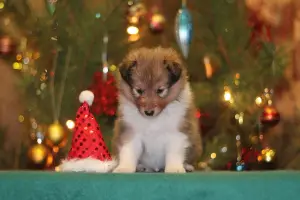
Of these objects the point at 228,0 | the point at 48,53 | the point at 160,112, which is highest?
the point at 228,0

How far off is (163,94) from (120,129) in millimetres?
154

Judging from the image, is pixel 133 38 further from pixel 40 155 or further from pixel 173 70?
pixel 173 70

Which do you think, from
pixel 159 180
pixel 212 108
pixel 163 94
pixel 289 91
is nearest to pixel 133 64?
pixel 163 94

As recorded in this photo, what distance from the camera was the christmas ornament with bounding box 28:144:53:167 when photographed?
96.6 inches

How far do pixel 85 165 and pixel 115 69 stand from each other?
1.35 meters

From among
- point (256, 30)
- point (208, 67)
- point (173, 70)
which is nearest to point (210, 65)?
point (208, 67)

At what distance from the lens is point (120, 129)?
1.60 m

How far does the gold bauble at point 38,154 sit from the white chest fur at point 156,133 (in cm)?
96

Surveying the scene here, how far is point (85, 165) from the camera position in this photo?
1346 millimetres

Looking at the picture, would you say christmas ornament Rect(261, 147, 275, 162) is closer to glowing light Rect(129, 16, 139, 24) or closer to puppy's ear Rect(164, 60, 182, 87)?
glowing light Rect(129, 16, 139, 24)

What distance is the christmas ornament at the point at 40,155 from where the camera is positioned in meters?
2.45

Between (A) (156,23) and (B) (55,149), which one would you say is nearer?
(B) (55,149)

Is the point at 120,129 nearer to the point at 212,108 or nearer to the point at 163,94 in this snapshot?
the point at 163,94

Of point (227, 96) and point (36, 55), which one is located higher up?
point (36, 55)
